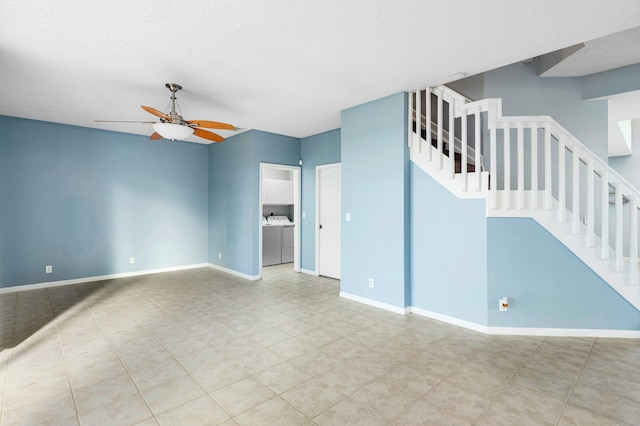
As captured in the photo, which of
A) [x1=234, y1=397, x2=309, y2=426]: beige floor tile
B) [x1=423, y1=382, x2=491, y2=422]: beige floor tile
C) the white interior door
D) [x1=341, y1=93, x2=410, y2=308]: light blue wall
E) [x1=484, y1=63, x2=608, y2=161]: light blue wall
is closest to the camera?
[x1=234, y1=397, x2=309, y2=426]: beige floor tile

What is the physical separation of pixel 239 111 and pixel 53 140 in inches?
133

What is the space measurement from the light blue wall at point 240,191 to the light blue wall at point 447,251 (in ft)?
9.86

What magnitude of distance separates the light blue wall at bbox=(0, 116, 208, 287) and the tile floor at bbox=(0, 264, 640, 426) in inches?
57.2

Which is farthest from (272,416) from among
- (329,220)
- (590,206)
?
(329,220)

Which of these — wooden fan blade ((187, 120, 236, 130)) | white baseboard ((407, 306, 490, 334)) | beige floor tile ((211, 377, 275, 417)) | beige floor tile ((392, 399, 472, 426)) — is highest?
wooden fan blade ((187, 120, 236, 130))

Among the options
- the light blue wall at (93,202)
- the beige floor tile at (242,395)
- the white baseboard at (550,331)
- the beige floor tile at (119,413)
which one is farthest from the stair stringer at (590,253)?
the light blue wall at (93,202)

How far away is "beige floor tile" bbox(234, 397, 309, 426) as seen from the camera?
6.18 feet

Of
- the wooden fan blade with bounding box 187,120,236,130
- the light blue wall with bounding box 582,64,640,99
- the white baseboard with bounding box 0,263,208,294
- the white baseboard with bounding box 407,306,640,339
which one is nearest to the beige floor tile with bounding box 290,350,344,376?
the white baseboard with bounding box 407,306,640,339

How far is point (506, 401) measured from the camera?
2.11 metres

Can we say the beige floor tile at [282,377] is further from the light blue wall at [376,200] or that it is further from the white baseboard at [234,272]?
the white baseboard at [234,272]

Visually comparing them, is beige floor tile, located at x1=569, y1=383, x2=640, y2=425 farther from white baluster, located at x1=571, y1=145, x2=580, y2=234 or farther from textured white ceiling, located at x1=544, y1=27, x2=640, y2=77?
textured white ceiling, located at x1=544, y1=27, x2=640, y2=77

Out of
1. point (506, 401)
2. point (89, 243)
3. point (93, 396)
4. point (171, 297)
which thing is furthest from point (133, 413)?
point (89, 243)

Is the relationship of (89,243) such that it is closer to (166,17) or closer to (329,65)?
(166,17)

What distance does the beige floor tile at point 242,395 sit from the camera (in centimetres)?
204
